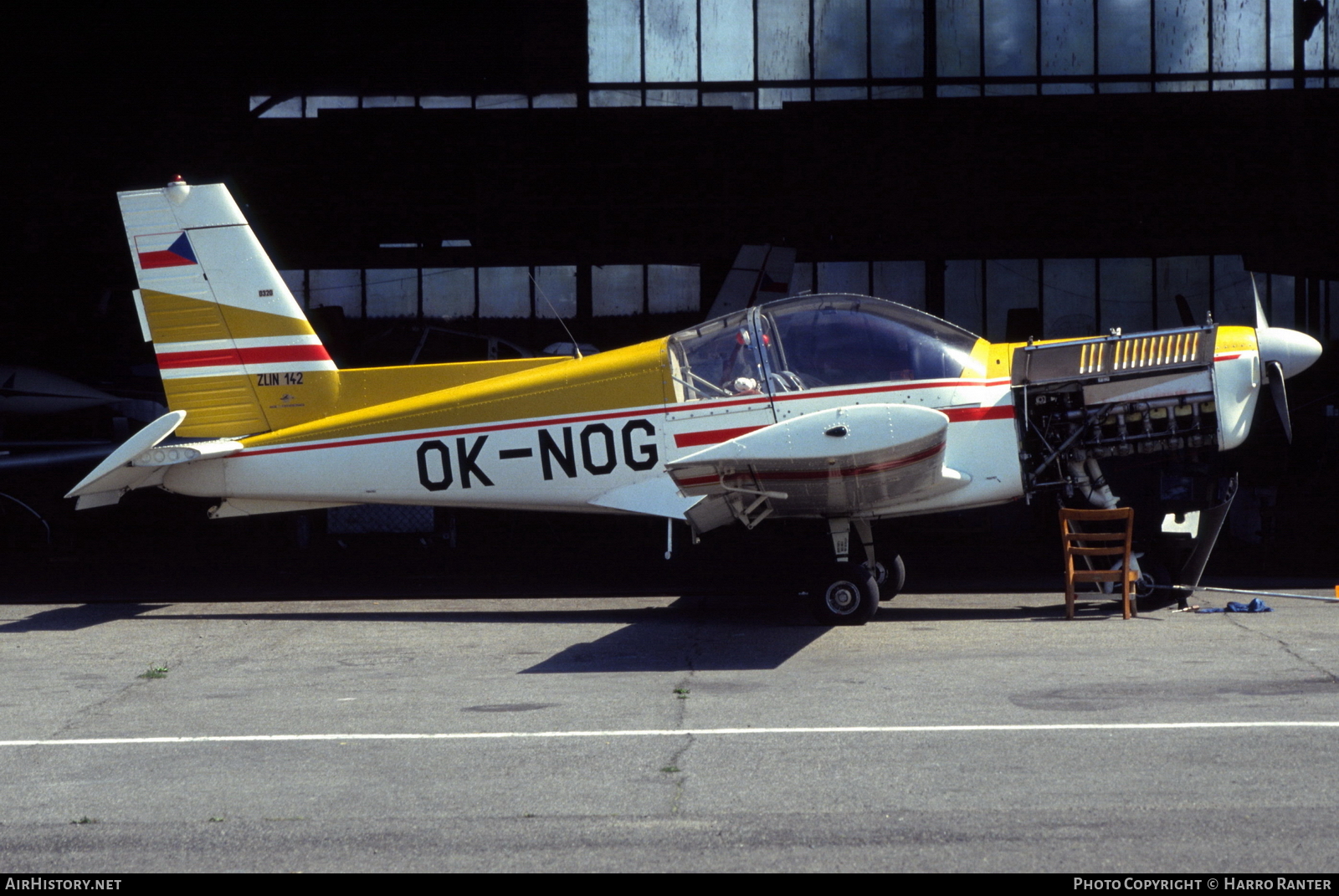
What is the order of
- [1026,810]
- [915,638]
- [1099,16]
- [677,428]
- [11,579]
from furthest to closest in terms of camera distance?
[1099,16] < [11,579] < [677,428] < [915,638] < [1026,810]

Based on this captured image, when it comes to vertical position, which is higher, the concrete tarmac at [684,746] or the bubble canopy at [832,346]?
the bubble canopy at [832,346]

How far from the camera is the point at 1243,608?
9625mm

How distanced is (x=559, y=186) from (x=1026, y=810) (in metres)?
14.0

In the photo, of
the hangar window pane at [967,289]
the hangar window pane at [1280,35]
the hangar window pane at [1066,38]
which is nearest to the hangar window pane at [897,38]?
the hangar window pane at [1066,38]

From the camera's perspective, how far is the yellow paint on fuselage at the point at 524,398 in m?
9.67

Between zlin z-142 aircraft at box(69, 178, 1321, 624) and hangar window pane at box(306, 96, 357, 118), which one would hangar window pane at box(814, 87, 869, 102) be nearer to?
hangar window pane at box(306, 96, 357, 118)

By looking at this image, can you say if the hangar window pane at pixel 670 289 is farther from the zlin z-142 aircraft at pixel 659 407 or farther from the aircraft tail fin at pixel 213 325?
the aircraft tail fin at pixel 213 325

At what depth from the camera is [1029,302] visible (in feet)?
66.5

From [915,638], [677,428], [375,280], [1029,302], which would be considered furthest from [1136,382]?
[375,280]

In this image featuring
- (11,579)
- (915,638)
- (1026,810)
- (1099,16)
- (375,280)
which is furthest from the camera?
(375,280)

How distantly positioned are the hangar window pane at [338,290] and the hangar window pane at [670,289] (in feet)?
15.5

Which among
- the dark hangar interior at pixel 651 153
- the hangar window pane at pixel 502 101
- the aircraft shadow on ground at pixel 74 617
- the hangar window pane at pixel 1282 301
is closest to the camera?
the aircraft shadow on ground at pixel 74 617

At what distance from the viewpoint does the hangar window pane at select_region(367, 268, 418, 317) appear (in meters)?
20.1

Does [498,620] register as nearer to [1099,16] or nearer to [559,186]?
[559,186]
